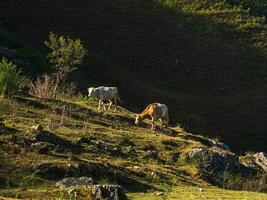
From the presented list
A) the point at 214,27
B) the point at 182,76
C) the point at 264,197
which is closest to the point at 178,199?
the point at 264,197

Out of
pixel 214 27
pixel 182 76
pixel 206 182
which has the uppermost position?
pixel 214 27

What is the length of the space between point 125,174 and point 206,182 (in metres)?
3.48

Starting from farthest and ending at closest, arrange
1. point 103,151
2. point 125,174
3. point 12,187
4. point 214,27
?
point 214,27
point 103,151
point 125,174
point 12,187

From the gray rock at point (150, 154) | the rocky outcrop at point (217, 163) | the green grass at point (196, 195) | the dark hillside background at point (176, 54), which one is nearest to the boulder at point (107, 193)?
the green grass at point (196, 195)

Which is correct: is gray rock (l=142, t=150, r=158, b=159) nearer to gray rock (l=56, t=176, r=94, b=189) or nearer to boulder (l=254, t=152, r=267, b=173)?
boulder (l=254, t=152, r=267, b=173)

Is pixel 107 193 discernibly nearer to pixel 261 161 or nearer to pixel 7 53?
pixel 261 161

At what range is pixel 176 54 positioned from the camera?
56.2 metres

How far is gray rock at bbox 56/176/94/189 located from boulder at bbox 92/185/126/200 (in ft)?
3.79

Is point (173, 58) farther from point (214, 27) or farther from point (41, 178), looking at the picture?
point (41, 178)

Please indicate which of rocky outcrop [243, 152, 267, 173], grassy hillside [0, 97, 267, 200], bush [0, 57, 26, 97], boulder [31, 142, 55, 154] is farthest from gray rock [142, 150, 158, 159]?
bush [0, 57, 26, 97]

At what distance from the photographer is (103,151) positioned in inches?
806

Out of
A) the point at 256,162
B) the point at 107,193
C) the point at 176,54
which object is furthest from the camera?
the point at 176,54

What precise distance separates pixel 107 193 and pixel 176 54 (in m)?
43.2

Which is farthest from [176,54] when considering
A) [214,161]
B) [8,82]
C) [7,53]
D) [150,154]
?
[150,154]
